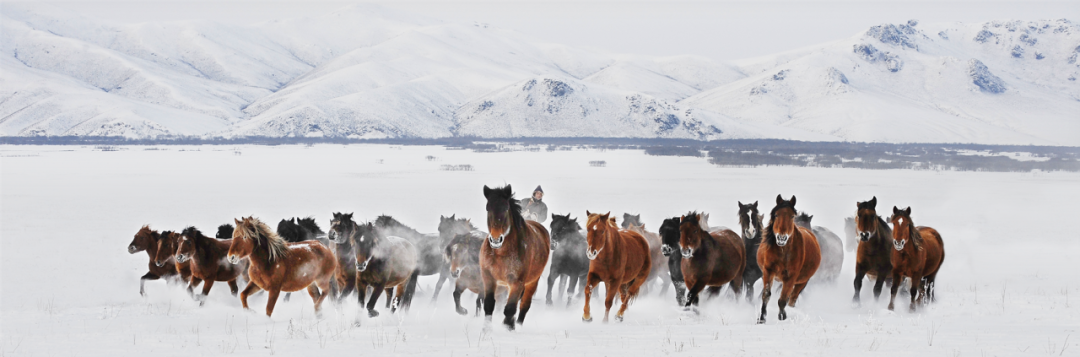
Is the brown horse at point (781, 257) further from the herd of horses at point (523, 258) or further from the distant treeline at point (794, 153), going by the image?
the distant treeline at point (794, 153)

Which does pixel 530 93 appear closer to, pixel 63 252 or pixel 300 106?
pixel 300 106

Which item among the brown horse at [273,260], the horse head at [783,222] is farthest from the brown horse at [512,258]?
the horse head at [783,222]

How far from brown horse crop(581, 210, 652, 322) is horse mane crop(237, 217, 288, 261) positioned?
12.5 feet

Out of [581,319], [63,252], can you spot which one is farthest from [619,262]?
[63,252]

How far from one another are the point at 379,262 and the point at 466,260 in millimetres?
1075

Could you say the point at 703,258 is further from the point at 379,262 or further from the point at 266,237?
the point at 266,237

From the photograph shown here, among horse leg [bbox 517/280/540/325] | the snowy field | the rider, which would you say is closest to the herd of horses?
horse leg [bbox 517/280/540/325]

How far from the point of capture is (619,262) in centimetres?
965

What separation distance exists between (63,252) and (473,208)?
1392 centimetres

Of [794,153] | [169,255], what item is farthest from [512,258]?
[794,153]

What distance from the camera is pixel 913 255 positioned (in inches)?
413

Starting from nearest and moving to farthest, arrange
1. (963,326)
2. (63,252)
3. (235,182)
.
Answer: (963,326)
(63,252)
(235,182)

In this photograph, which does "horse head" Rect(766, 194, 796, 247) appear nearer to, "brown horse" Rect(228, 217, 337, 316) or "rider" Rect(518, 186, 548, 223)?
"brown horse" Rect(228, 217, 337, 316)

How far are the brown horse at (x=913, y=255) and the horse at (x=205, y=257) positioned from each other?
8.85 metres
